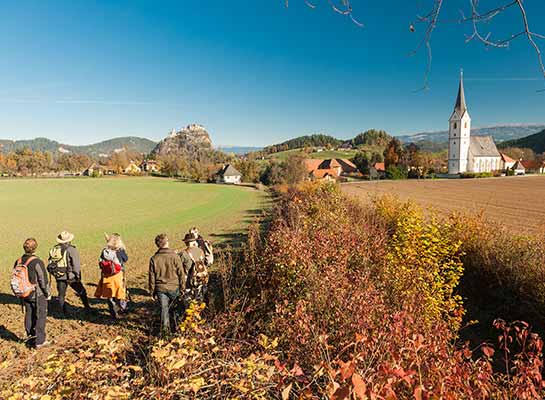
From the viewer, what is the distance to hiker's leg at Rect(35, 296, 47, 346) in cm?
575

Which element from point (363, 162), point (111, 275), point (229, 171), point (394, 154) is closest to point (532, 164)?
point (394, 154)

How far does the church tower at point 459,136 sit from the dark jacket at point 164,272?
89550mm

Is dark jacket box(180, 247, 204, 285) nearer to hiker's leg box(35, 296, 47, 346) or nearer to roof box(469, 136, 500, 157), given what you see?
hiker's leg box(35, 296, 47, 346)

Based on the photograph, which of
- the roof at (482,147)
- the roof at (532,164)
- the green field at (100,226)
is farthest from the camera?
the roof at (532,164)

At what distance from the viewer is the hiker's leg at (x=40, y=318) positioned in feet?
18.9

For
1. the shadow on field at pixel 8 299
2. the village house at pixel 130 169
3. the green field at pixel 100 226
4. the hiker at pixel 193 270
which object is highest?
the village house at pixel 130 169

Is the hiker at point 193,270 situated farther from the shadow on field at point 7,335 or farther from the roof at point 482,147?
the roof at point 482,147

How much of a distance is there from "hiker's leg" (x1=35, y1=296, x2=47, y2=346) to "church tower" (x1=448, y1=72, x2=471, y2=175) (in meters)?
91.2

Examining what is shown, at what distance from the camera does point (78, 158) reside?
130375mm

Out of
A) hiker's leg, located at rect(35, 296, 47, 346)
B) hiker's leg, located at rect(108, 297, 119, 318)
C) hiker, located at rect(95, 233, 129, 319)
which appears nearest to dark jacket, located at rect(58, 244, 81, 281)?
hiker, located at rect(95, 233, 129, 319)

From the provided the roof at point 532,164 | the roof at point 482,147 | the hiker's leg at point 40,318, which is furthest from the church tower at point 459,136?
the hiker's leg at point 40,318

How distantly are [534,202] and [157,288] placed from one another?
122 feet

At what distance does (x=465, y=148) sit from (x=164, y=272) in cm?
9339

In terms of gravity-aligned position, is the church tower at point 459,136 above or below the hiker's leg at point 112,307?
above
